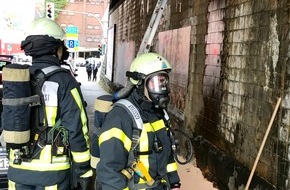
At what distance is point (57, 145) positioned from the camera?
11.4 feet

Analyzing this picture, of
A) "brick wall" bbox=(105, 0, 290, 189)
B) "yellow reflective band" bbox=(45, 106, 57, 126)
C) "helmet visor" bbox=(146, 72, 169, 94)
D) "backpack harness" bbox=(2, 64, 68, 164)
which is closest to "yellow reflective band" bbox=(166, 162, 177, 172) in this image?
"helmet visor" bbox=(146, 72, 169, 94)

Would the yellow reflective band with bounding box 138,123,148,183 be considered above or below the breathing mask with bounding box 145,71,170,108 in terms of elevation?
below

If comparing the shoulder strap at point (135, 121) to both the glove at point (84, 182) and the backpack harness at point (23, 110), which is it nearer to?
the backpack harness at point (23, 110)

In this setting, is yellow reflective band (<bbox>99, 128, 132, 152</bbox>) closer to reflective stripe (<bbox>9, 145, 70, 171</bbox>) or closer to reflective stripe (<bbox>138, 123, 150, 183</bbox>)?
reflective stripe (<bbox>138, 123, 150, 183</bbox>)

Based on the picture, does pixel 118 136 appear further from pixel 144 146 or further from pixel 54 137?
pixel 54 137

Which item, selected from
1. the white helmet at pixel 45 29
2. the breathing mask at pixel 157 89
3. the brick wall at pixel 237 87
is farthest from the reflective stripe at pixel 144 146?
the brick wall at pixel 237 87

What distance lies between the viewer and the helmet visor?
9.70 feet

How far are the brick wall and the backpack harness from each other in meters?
2.34

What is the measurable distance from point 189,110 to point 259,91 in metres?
3.17

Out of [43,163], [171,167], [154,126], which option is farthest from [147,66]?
[43,163]

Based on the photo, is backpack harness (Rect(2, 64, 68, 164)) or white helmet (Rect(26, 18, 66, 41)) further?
white helmet (Rect(26, 18, 66, 41))

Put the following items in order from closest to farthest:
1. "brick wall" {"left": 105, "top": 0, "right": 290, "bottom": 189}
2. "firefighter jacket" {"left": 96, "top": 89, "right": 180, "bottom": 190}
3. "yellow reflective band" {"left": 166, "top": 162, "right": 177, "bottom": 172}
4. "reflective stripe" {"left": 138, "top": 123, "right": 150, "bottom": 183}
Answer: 1. "firefighter jacket" {"left": 96, "top": 89, "right": 180, "bottom": 190}
2. "reflective stripe" {"left": 138, "top": 123, "right": 150, "bottom": 183}
3. "yellow reflective band" {"left": 166, "top": 162, "right": 177, "bottom": 172}
4. "brick wall" {"left": 105, "top": 0, "right": 290, "bottom": 189}

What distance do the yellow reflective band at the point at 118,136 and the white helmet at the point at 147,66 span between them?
448 millimetres

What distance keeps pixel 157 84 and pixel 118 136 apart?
0.49m
